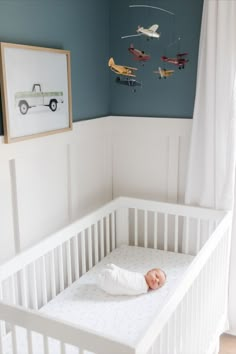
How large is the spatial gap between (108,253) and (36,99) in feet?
3.49

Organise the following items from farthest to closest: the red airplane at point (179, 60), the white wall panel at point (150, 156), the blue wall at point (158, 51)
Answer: the white wall panel at point (150, 156), the blue wall at point (158, 51), the red airplane at point (179, 60)

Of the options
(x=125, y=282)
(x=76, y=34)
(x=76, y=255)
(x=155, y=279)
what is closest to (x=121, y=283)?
(x=125, y=282)

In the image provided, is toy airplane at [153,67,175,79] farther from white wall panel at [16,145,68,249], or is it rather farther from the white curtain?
white wall panel at [16,145,68,249]

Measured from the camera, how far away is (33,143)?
6.69 ft

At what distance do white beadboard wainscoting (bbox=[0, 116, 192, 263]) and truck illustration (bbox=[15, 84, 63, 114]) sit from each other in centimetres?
16

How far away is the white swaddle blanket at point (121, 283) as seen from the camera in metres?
2.04

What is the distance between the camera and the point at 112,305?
6.52 ft

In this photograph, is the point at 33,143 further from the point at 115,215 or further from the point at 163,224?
the point at 163,224

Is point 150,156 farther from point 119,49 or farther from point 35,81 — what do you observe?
point 35,81

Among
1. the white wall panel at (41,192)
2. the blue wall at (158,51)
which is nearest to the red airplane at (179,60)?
the blue wall at (158,51)

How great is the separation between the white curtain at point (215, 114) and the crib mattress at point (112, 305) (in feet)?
1.44

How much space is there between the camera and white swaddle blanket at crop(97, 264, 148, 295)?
2045mm

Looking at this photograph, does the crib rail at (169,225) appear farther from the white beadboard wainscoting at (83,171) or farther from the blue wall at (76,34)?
the blue wall at (76,34)

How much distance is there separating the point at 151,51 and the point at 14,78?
1.00 m
